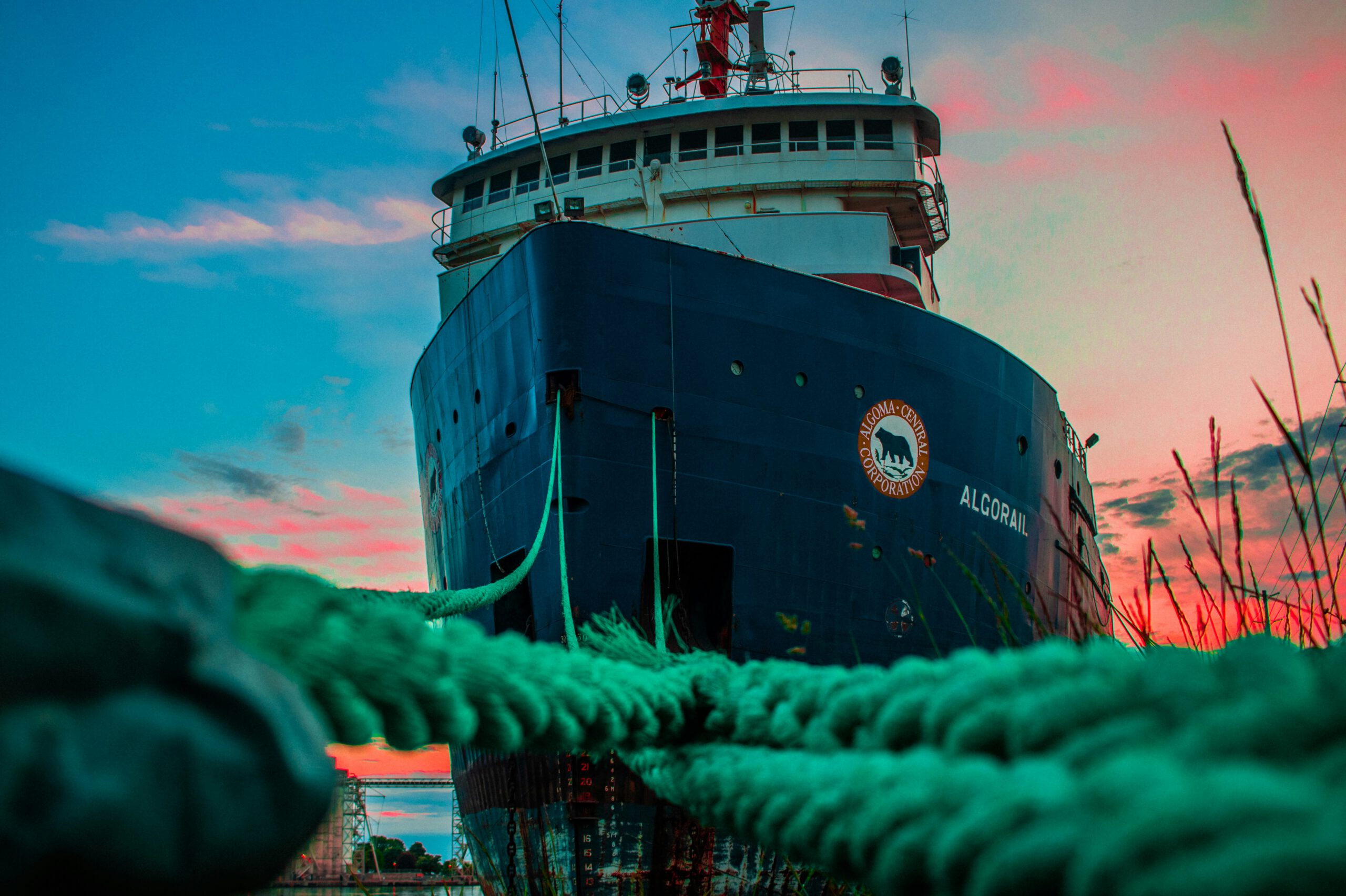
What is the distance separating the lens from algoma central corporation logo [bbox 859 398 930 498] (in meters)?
7.49

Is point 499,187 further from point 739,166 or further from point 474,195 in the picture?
point 739,166

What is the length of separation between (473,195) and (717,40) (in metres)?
5.44

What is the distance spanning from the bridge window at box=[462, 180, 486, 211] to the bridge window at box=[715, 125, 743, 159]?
126 inches

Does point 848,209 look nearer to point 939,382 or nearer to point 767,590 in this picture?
point 939,382

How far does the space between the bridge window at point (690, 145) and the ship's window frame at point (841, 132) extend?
1.56 meters

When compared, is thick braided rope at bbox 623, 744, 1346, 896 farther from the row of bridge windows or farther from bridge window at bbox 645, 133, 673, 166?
bridge window at bbox 645, 133, 673, 166

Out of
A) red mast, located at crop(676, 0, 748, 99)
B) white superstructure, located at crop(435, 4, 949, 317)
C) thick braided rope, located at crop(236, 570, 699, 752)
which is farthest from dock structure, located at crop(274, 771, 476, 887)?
red mast, located at crop(676, 0, 748, 99)

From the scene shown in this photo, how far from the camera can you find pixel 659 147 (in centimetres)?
1203

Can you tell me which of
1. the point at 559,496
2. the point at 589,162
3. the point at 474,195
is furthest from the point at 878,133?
the point at 559,496

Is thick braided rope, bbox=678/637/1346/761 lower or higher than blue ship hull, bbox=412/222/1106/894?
lower

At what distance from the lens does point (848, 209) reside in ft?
39.1

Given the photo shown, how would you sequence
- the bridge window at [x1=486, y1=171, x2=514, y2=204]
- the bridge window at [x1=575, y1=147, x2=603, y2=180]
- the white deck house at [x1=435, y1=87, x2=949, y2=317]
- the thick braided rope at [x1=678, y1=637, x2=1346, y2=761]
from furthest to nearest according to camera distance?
the bridge window at [x1=486, y1=171, x2=514, y2=204], the bridge window at [x1=575, y1=147, x2=603, y2=180], the white deck house at [x1=435, y1=87, x2=949, y2=317], the thick braided rope at [x1=678, y1=637, x2=1346, y2=761]

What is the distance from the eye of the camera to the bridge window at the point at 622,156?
12.0m

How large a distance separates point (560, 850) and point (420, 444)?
5.55m
